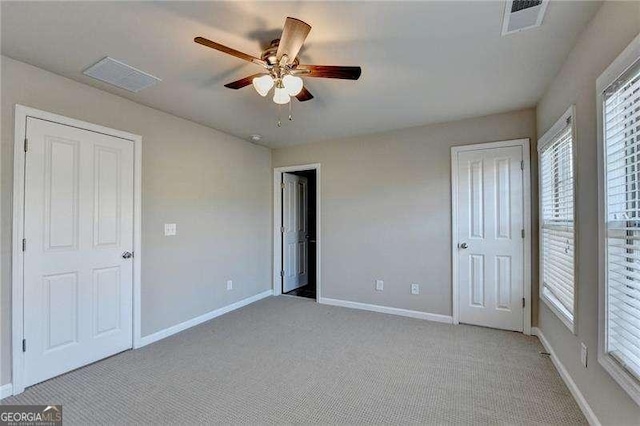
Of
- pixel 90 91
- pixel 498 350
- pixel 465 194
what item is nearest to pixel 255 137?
pixel 90 91

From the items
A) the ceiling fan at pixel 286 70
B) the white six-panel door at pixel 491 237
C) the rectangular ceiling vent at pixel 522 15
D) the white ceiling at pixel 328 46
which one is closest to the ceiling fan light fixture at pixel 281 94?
the ceiling fan at pixel 286 70

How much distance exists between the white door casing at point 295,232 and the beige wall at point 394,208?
77 cm

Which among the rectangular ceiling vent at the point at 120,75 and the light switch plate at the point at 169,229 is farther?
the light switch plate at the point at 169,229

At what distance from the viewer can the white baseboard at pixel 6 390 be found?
2084 mm

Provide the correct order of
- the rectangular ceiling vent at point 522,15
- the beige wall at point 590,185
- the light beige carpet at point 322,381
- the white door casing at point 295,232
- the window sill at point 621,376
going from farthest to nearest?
the white door casing at point 295,232, the light beige carpet at point 322,381, the rectangular ceiling vent at point 522,15, the beige wall at point 590,185, the window sill at point 621,376

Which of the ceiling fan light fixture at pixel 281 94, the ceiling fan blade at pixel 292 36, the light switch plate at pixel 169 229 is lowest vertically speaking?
the light switch plate at pixel 169 229

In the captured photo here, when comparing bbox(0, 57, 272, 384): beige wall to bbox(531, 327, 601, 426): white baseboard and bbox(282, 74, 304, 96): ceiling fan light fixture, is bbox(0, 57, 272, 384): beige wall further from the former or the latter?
bbox(531, 327, 601, 426): white baseboard

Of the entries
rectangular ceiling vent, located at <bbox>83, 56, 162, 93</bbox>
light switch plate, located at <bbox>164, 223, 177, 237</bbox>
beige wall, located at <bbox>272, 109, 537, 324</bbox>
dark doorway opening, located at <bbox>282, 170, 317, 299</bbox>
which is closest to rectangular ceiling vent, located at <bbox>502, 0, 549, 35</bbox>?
beige wall, located at <bbox>272, 109, 537, 324</bbox>

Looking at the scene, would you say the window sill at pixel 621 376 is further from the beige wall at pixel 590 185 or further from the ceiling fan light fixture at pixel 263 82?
the ceiling fan light fixture at pixel 263 82

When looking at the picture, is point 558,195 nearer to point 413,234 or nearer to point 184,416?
point 413,234

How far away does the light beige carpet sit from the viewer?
1.94 metres

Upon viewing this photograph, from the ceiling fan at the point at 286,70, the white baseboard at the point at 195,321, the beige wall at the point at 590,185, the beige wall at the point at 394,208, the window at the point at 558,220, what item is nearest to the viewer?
the beige wall at the point at 590,185

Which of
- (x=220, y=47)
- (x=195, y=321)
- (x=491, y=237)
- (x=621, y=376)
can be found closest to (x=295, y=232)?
(x=195, y=321)

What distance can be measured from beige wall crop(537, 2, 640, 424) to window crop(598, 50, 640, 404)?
141mm
